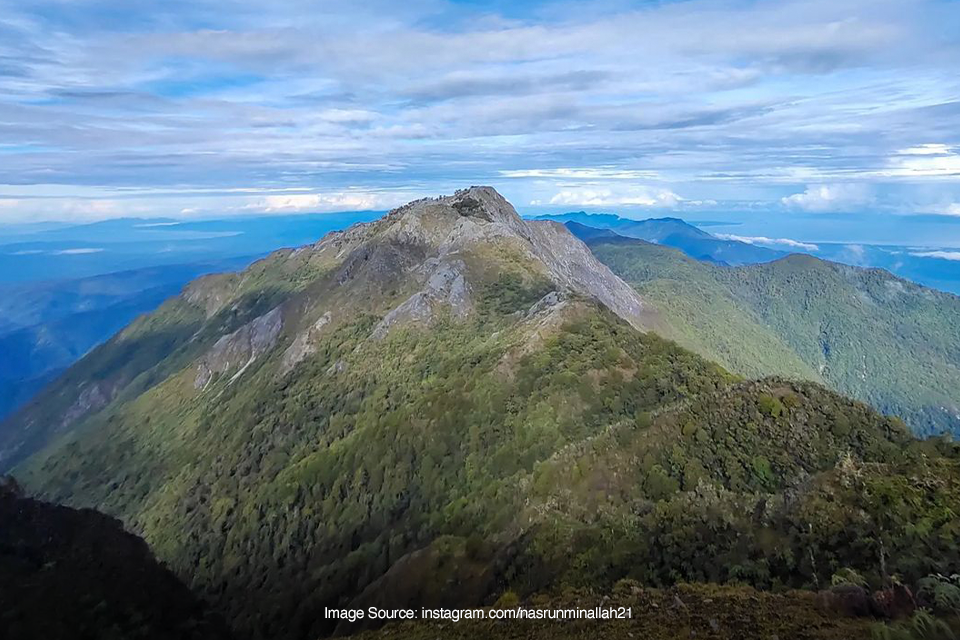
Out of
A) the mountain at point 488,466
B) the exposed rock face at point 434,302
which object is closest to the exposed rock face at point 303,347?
the mountain at point 488,466

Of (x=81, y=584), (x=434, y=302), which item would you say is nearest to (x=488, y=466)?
(x=81, y=584)

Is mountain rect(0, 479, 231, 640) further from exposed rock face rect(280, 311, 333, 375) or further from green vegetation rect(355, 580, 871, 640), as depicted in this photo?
exposed rock face rect(280, 311, 333, 375)

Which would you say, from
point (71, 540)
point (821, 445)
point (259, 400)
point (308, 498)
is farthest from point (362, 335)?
point (821, 445)

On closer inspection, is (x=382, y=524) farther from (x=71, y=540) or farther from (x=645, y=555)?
(x=645, y=555)

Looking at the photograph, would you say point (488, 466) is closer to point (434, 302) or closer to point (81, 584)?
point (81, 584)

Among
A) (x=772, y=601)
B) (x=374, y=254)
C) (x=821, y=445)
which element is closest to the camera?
(x=772, y=601)

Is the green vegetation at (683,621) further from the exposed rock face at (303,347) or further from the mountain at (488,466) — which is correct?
the exposed rock face at (303,347)
